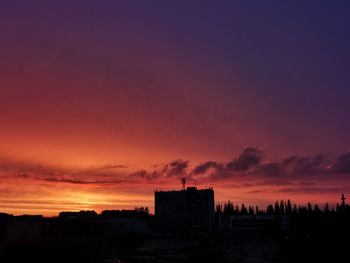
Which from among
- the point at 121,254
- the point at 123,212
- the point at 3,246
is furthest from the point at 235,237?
the point at 3,246

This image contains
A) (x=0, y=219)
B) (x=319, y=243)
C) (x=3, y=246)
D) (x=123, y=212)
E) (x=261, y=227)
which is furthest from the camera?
(x=123, y=212)

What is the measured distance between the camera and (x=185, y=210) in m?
161

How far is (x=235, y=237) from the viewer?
135875mm

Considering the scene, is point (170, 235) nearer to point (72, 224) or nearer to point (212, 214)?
point (212, 214)

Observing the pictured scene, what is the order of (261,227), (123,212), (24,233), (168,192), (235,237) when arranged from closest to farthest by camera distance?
1. (24,233)
2. (235,237)
3. (261,227)
4. (168,192)
5. (123,212)

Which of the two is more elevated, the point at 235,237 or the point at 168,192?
the point at 168,192

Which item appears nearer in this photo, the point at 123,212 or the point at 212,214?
the point at 212,214

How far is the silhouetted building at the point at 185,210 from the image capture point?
158 metres

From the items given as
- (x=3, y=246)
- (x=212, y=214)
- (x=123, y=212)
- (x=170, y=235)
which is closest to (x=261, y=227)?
(x=212, y=214)

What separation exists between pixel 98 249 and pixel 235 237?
69.6 m

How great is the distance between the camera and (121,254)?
94312 mm

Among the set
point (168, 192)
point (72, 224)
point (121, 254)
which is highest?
point (168, 192)

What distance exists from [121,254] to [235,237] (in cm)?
5157

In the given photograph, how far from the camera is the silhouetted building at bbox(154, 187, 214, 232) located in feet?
518
